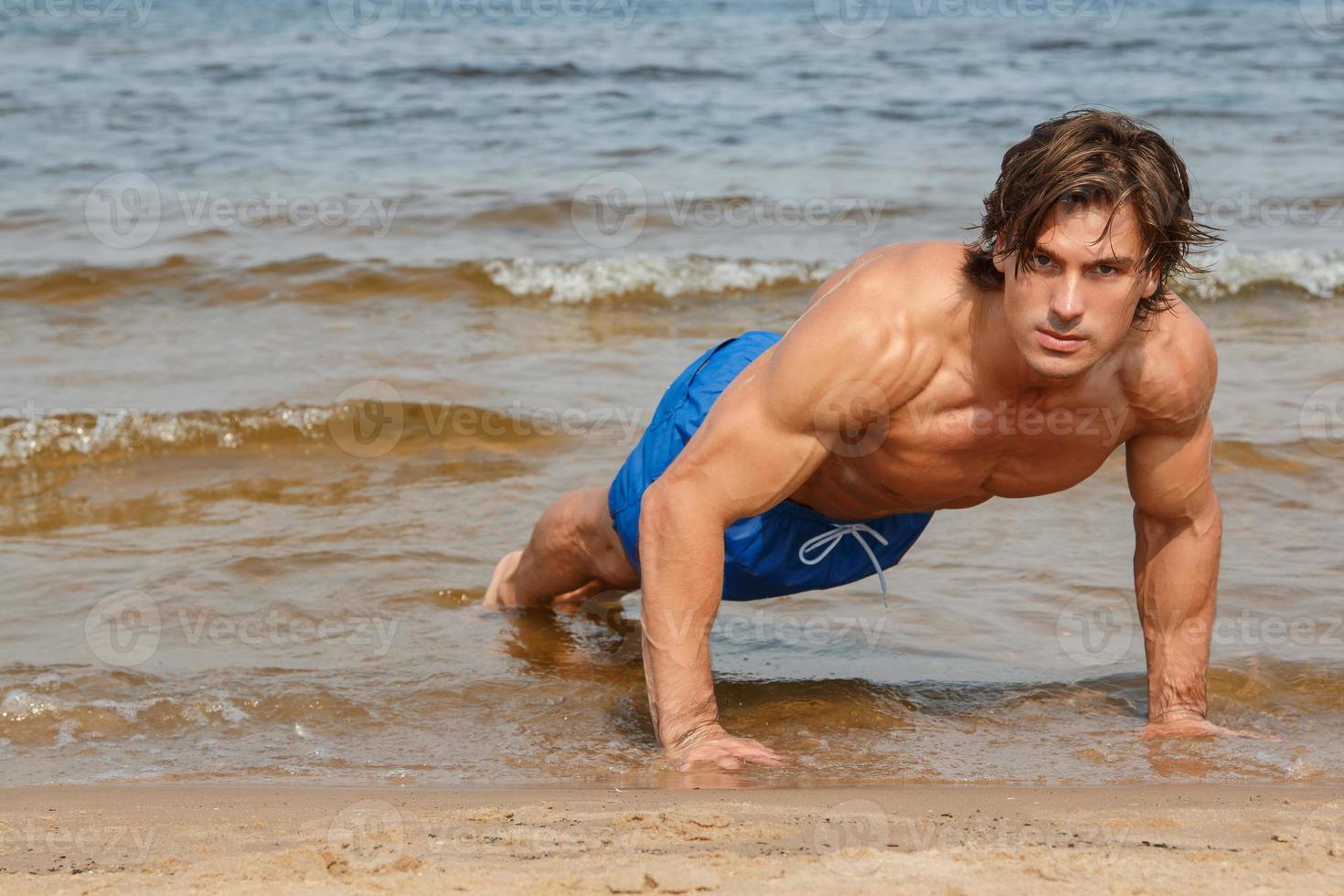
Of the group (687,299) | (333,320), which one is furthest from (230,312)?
(687,299)

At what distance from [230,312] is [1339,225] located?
7117mm

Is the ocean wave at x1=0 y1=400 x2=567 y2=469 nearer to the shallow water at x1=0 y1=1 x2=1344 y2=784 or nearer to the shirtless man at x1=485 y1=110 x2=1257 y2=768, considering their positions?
the shallow water at x1=0 y1=1 x2=1344 y2=784

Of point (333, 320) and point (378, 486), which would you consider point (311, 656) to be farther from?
point (333, 320)

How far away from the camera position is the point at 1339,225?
10094mm

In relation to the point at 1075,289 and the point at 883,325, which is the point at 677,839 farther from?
the point at 1075,289

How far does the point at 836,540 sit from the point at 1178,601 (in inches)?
31.0

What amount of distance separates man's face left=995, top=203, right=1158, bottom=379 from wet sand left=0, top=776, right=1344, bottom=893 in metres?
0.85

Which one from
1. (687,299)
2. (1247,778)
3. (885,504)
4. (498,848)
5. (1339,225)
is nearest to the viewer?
(498,848)

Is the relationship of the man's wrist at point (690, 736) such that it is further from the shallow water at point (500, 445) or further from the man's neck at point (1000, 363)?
the man's neck at point (1000, 363)

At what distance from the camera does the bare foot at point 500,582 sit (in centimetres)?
450

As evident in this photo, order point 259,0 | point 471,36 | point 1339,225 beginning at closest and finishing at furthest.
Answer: point 1339,225
point 471,36
point 259,0

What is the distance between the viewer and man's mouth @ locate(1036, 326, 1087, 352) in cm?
279

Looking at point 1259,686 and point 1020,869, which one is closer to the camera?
point 1020,869

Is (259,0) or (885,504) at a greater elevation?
(259,0)
